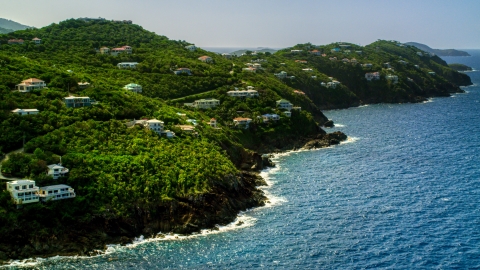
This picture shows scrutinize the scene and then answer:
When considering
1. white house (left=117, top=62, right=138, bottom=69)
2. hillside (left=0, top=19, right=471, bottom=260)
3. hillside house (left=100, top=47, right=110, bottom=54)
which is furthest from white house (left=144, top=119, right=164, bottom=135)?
hillside house (left=100, top=47, right=110, bottom=54)

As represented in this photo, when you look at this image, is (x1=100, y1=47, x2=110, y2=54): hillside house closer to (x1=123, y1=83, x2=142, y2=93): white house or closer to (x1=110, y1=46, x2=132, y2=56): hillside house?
(x1=110, y1=46, x2=132, y2=56): hillside house

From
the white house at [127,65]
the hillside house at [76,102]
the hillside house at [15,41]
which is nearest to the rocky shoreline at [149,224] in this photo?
the hillside house at [76,102]

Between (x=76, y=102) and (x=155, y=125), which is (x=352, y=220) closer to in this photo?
(x=155, y=125)

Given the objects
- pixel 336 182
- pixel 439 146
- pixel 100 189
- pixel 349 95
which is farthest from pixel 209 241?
pixel 349 95

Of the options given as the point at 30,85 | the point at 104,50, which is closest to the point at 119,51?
the point at 104,50

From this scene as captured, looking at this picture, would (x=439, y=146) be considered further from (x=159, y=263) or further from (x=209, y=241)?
(x=159, y=263)

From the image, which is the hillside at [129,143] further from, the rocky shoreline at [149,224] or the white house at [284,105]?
the white house at [284,105]
